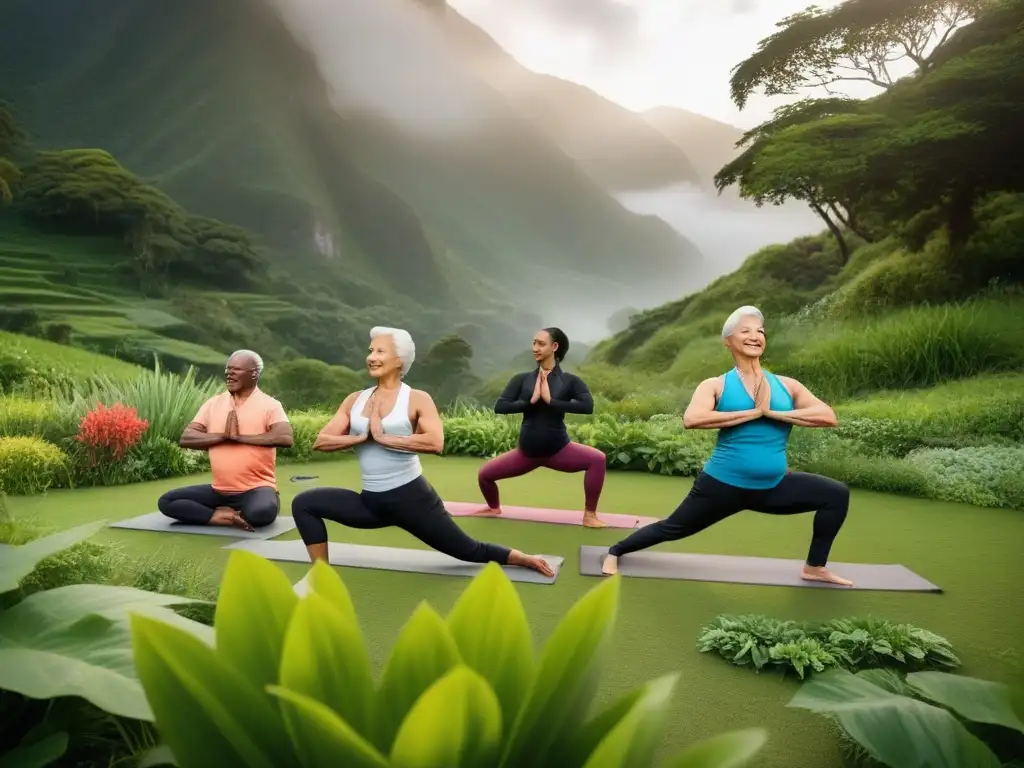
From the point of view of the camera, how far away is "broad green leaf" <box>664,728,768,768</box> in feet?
2.27

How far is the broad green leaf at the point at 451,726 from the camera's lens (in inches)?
24.5

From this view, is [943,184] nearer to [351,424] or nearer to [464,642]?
[351,424]

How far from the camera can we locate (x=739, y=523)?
548 cm

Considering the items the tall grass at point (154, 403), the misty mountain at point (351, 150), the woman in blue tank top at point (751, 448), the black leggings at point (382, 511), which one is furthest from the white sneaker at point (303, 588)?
the misty mountain at point (351, 150)

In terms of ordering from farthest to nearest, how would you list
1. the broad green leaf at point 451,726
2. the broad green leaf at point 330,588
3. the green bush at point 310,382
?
the green bush at point 310,382 → the broad green leaf at point 330,588 → the broad green leaf at point 451,726

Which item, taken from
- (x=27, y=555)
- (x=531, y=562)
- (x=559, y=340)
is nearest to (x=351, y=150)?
(x=559, y=340)

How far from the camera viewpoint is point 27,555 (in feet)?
4.71

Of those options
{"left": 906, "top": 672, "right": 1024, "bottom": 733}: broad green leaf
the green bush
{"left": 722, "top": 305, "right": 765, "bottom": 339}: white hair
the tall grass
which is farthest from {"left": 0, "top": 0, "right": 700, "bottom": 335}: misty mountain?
{"left": 906, "top": 672, "right": 1024, "bottom": 733}: broad green leaf

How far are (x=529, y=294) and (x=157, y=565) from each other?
22.0m

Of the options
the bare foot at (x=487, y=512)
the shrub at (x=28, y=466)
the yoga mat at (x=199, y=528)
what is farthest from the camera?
the shrub at (x=28, y=466)

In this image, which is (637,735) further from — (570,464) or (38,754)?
(570,464)

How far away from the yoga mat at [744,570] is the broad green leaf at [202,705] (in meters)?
3.25

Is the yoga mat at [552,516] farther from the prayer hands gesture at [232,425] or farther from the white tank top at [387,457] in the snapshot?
the white tank top at [387,457]

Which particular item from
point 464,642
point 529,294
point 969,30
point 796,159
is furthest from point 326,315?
point 464,642
